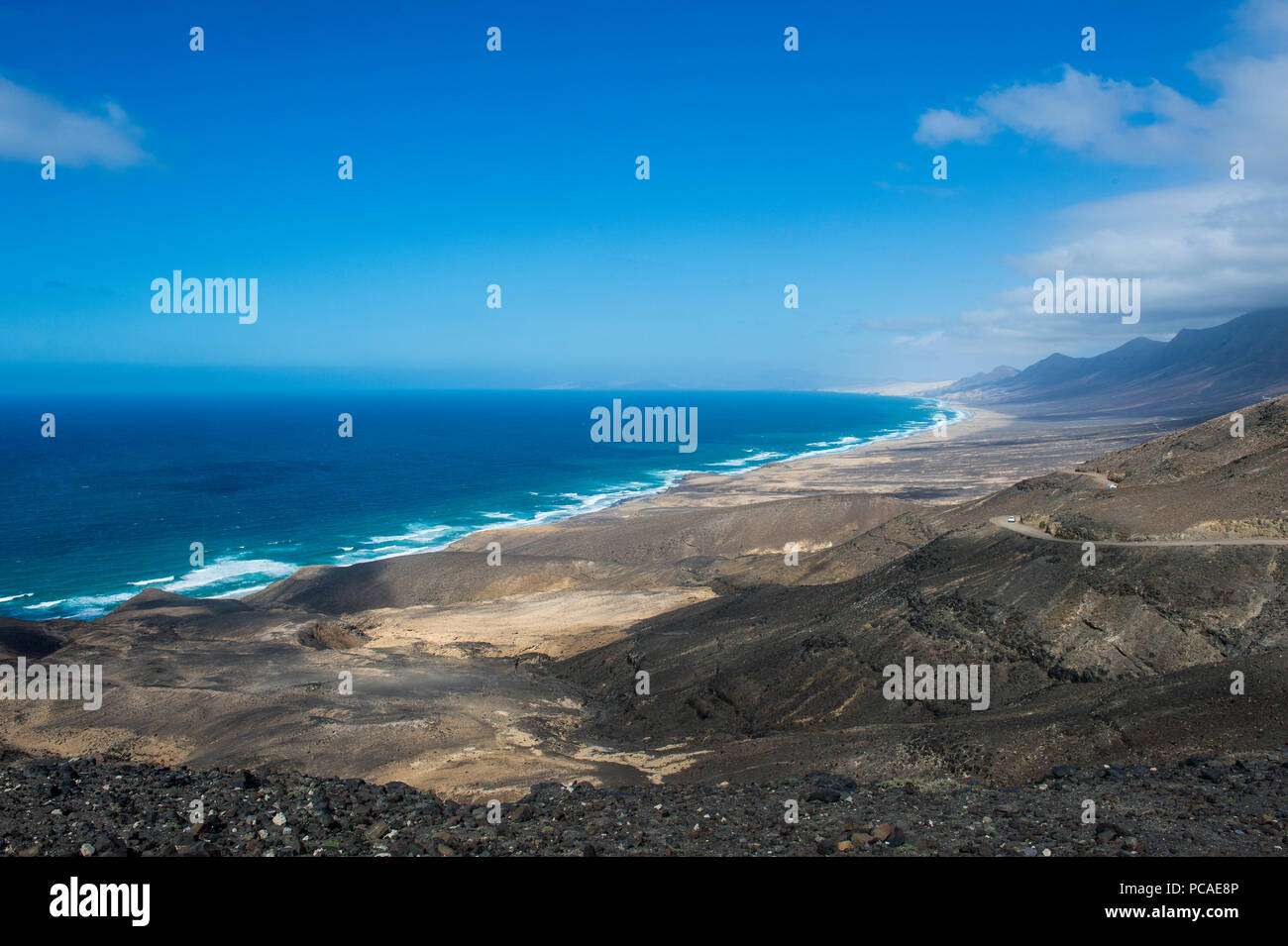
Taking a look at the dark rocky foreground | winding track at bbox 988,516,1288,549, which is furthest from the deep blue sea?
winding track at bbox 988,516,1288,549

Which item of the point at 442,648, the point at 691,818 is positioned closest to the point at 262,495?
the point at 442,648

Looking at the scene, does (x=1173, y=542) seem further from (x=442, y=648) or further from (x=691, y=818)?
(x=442, y=648)

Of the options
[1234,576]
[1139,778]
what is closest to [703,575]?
[1234,576]

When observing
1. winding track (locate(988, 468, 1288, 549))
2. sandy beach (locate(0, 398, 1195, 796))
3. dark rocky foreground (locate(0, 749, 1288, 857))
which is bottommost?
sandy beach (locate(0, 398, 1195, 796))

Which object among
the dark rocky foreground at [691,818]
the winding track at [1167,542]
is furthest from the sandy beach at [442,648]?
the winding track at [1167,542]

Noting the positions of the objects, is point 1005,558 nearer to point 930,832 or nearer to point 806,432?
point 930,832

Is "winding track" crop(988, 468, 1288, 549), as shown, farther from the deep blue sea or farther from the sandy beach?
the deep blue sea
